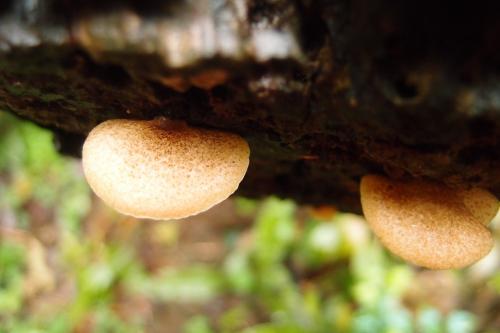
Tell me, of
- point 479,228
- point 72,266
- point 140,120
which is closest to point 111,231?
point 72,266

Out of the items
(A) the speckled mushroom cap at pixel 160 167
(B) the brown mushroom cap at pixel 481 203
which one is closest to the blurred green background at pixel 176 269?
(B) the brown mushroom cap at pixel 481 203

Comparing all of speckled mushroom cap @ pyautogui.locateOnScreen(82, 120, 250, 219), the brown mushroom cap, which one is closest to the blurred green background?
the brown mushroom cap

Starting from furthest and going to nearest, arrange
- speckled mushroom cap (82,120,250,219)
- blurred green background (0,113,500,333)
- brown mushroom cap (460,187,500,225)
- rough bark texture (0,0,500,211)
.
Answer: blurred green background (0,113,500,333)
brown mushroom cap (460,187,500,225)
speckled mushroom cap (82,120,250,219)
rough bark texture (0,0,500,211)

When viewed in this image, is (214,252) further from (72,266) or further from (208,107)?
(208,107)

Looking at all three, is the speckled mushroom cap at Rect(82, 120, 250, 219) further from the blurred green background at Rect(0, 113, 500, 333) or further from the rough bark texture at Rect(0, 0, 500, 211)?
the blurred green background at Rect(0, 113, 500, 333)

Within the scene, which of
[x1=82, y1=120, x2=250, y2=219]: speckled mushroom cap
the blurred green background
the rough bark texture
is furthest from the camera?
the blurred green background

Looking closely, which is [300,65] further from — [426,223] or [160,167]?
[426,223]
